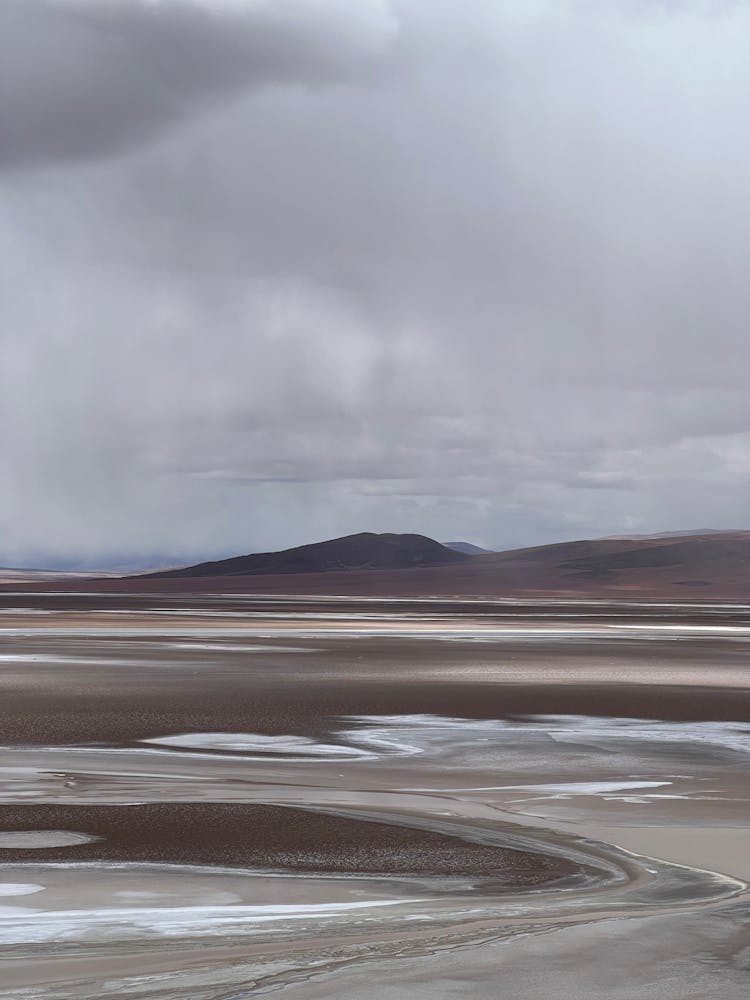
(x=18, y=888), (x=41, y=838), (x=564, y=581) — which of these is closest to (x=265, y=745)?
(x=41, y=838)

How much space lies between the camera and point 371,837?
11297mm

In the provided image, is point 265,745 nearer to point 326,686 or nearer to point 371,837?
point 371,837

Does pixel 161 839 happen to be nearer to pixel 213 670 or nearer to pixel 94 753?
pixel 94 753

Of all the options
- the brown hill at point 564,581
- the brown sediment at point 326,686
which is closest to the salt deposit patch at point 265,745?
the brown sediment at point 326,686

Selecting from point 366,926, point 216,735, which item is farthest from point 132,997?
point 216,735

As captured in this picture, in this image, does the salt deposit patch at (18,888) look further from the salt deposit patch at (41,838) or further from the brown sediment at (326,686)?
the brown sediment at (326,686)

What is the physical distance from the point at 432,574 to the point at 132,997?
176865 mm

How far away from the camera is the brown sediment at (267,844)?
10141 mm

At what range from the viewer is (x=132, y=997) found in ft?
21.6

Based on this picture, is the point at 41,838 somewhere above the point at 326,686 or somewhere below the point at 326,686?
above

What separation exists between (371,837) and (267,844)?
3.15 ft

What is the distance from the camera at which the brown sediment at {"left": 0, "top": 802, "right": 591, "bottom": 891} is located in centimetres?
1014

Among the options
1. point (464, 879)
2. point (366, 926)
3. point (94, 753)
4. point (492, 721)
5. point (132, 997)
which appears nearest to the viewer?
point (132, 997)

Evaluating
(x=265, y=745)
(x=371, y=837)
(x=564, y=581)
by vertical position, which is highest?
(x=564, y=581)
